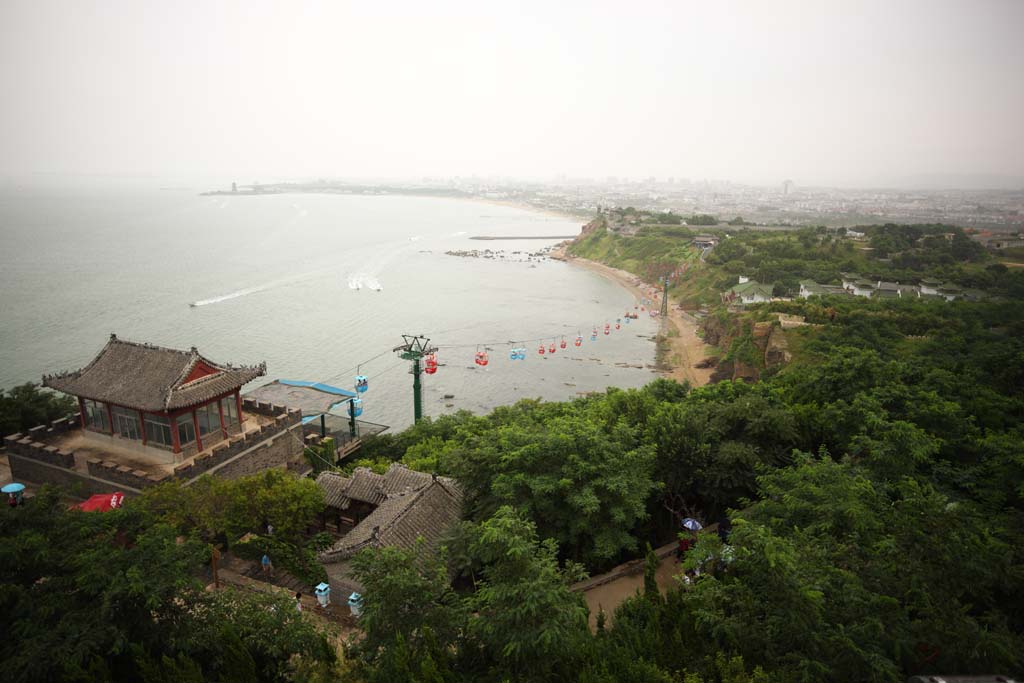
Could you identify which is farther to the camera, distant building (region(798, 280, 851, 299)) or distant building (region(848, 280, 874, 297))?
distant building (region(798, 280, 851, 299))

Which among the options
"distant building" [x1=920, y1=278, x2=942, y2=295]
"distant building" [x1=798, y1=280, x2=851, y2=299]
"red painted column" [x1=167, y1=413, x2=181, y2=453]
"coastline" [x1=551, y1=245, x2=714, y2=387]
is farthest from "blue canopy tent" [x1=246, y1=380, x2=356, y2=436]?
"distant building" [x1=920, y1=278, x2=942, y2=295]

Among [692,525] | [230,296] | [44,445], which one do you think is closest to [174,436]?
[44,445]

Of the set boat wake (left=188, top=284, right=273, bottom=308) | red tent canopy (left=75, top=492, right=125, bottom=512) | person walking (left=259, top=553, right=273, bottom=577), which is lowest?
boat wake (left=188, top=284, right=273, bottom=308)

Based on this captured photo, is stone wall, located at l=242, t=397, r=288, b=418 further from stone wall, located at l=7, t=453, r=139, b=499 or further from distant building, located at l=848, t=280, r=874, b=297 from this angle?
distant building, located at l=848, t=280, r=874, b=297

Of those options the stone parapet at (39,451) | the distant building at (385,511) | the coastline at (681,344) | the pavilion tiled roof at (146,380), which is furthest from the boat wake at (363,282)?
the distant building at (385,511)

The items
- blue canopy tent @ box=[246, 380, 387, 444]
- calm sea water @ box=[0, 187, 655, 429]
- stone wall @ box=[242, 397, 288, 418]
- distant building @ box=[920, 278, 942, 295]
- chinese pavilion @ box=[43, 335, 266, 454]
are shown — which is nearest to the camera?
chinese pavilion @ box=[43, 335, 266, 454]

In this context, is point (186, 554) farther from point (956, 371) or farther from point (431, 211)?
point (431, 211)

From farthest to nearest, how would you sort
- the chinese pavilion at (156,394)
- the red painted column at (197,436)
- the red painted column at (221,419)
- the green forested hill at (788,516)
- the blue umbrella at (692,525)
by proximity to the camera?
the red painted column at (221,419), the red painted column at (197,436), the chinese pavilion at (156,394), the blue umbrella at (692,525), the green forested hill at (788,516)

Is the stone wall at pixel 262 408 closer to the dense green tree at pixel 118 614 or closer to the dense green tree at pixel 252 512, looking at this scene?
the dense green tree at pixel 252 512
